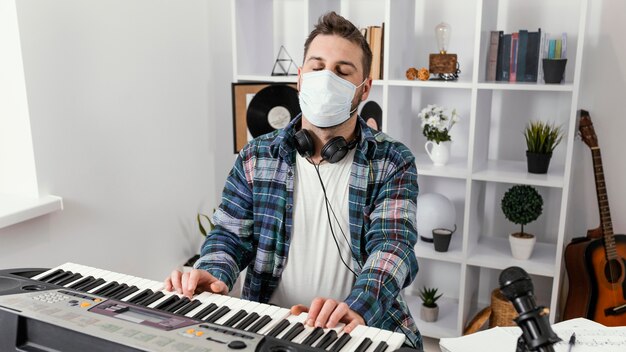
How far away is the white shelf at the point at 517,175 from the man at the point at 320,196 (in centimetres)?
106

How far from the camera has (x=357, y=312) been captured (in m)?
1.27

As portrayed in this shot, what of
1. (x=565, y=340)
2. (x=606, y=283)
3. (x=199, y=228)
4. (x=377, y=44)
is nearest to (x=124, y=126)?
(x=199, y=228)

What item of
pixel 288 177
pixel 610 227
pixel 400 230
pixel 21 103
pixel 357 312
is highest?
pixel 21 103

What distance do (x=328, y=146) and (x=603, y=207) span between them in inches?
59.0

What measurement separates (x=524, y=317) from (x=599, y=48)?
7.38 ft

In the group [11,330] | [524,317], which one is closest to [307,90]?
[11,330]

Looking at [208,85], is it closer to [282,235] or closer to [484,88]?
[484,88]

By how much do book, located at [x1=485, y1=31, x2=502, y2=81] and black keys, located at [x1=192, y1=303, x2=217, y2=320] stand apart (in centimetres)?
188

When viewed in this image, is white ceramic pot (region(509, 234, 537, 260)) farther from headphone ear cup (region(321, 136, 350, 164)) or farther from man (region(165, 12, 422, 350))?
headphone ear cup (region(321, 136, 350, 164))

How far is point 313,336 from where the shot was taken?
1.04 metres

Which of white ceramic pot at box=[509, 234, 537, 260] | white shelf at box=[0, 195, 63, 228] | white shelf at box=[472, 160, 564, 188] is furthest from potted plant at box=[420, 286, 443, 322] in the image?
white shelf at box=[0, 195, 63, 228]

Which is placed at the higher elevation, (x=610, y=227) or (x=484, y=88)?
(x=484, y=88)

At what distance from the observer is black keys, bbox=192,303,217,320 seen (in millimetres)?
1126

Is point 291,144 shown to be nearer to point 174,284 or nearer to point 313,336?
point 174,284
